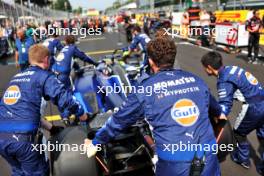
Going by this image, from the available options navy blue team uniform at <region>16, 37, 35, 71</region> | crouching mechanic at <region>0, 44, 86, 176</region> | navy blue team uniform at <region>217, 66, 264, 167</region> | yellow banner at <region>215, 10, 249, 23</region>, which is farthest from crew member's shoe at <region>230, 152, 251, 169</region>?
yellow banner at <region>215, 10, 249, 23</region>

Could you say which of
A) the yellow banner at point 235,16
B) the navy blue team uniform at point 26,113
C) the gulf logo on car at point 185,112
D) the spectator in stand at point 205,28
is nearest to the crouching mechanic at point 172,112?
the gulf logo on car at point 185,112

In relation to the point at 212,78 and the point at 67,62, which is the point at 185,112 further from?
the point at 212,78

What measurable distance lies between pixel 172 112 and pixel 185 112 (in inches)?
3.9

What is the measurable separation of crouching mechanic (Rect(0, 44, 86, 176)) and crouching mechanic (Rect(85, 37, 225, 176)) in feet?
2.96

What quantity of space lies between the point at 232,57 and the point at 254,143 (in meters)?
9.55

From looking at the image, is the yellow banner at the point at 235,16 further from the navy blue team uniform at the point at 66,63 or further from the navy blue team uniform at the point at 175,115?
the navy blue team uniform at the point at 175,115

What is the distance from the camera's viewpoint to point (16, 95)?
11.3 feet

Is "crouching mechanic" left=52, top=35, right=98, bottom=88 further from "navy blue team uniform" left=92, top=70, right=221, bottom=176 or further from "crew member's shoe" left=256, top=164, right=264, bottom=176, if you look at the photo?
"navy blue team uniform" left=92, top=70, right=221, bottom=176

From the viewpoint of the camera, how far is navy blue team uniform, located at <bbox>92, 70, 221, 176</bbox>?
2670mm

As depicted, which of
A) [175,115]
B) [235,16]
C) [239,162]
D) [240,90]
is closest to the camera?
[175,115]

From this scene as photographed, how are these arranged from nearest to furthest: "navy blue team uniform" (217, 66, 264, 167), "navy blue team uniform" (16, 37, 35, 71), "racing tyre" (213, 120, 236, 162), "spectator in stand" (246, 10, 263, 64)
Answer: "racing tyre" (213, 120, 236, 162), "navy blue team uniform" (217, 66, 264, 167), "navy blue team uniform" (16, 37, 35, 71), "spectator in stand" (246, 10, 263, 64)

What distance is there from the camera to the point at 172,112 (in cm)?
267

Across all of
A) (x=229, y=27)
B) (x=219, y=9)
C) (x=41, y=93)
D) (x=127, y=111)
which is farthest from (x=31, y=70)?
(x=219, y=9)

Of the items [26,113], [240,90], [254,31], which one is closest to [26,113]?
[26,113]
